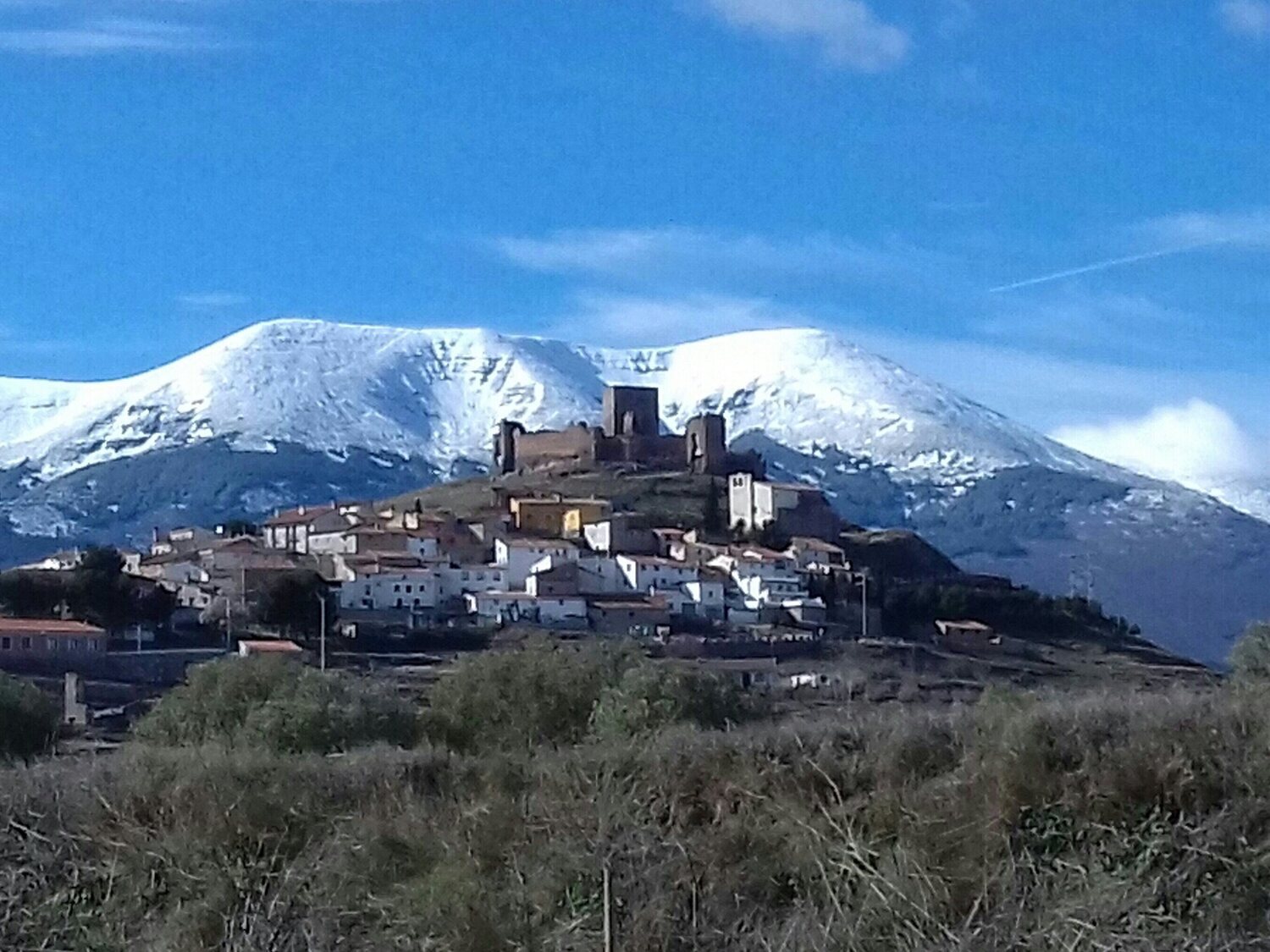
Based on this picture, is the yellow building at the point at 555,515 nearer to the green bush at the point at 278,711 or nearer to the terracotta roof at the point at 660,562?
the terracotta roof at the point at 660,562

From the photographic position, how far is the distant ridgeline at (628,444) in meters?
62.8

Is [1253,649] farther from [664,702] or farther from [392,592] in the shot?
[392,592]

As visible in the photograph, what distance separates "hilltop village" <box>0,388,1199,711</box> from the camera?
3391 cm

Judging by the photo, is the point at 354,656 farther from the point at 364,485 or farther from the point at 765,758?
the point at 364,485

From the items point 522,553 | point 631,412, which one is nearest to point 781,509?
point 522,553

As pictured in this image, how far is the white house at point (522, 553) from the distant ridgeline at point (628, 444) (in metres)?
14.2

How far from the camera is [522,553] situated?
153 ft

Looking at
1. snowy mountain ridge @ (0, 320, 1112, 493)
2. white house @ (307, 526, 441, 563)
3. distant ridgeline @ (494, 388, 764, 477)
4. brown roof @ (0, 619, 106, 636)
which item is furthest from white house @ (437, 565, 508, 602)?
snowy mountain ridge @ (0, 320, 1112, 493)

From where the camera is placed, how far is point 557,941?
7.17 meters

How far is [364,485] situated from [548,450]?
2376 inches

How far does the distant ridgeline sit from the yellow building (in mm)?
8267

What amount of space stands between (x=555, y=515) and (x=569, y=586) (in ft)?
33.1

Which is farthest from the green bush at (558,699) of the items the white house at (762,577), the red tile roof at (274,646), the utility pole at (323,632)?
the white house at (762,577)

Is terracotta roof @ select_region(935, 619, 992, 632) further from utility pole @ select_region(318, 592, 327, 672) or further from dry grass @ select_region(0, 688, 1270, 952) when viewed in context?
dry grass @ select_region(0, 688, 1270, 952)
